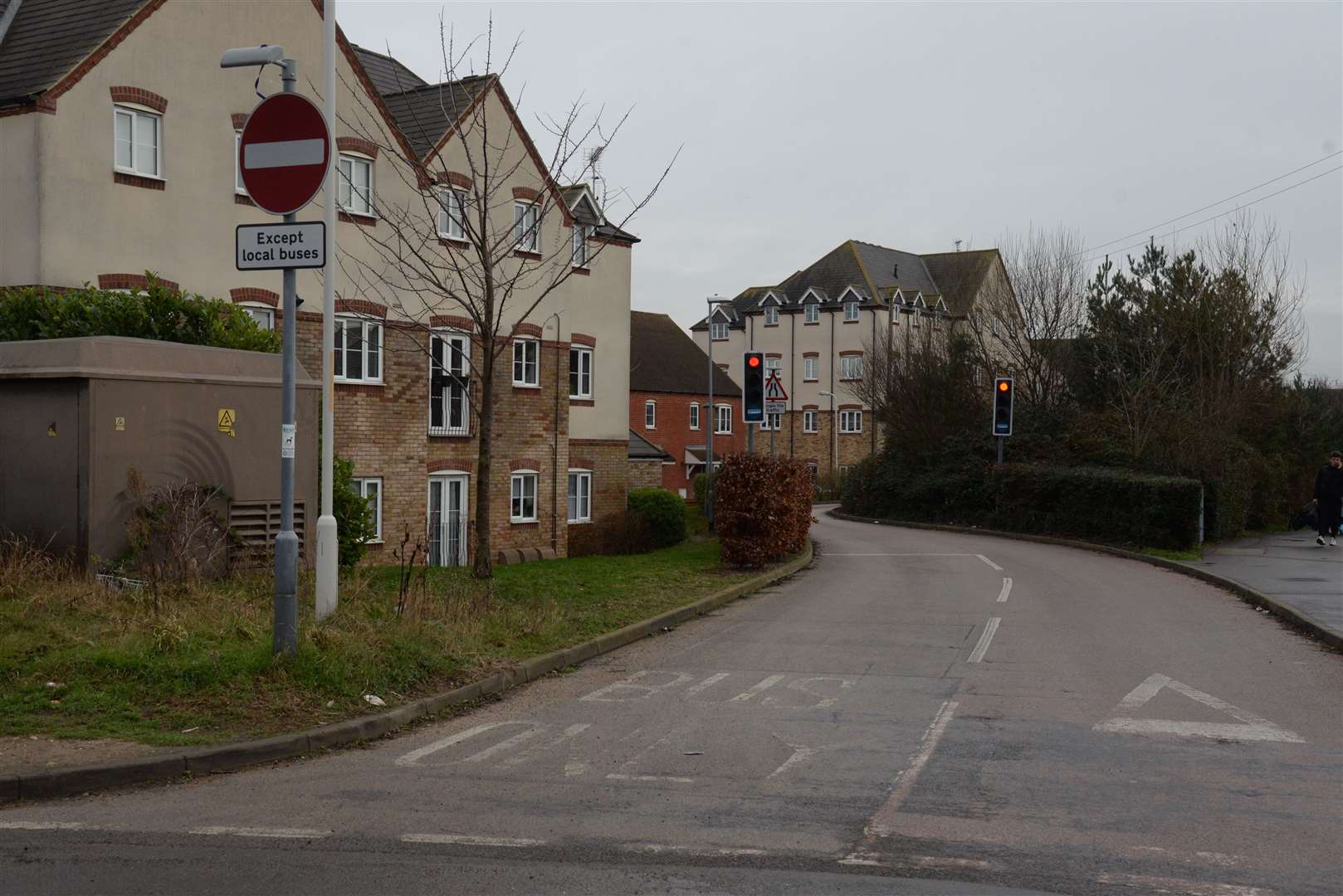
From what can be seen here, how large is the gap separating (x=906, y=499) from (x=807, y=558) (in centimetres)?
1644

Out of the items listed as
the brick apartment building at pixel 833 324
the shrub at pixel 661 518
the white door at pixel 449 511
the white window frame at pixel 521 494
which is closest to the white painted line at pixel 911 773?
the white door at pixel 449 511

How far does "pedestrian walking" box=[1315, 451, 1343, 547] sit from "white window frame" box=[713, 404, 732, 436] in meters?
42.3

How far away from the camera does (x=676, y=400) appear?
64062 mm

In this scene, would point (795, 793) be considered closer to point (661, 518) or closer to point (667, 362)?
point (661, 518)

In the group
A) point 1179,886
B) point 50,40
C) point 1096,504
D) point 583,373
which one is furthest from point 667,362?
point 1179,886

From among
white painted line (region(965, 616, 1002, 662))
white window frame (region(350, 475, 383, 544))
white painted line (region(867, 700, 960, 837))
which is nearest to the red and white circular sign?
white painted line (region(867, 700, 960, 837))

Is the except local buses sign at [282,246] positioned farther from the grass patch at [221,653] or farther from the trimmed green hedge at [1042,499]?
the trimmed green hedge at [1042,499]

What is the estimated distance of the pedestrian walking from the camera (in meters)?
24.9

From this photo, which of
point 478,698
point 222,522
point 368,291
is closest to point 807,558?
point 368,291

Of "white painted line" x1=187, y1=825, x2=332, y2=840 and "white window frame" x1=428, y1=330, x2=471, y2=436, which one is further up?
"white window frame" x1=428, y1=330, x2=471, y2=436

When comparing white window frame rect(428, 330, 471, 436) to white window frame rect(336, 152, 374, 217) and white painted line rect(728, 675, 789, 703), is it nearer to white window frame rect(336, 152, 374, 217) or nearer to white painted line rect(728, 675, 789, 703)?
white window frame rect(336, 152, 374, 217)

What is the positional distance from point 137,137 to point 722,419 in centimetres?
4847

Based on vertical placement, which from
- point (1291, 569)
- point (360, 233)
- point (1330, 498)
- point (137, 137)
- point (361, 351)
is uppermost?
point (137, 137)

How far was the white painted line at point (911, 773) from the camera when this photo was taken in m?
6.28
